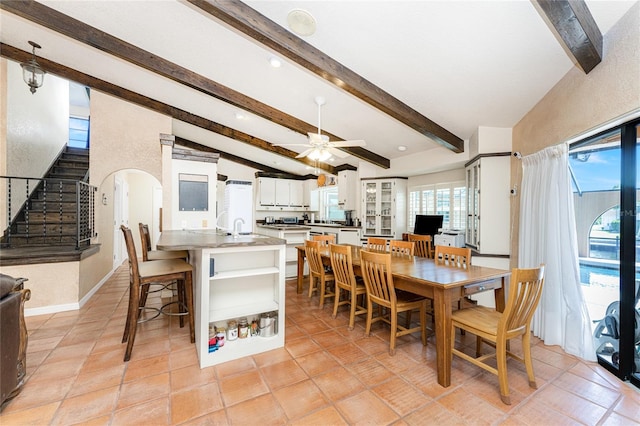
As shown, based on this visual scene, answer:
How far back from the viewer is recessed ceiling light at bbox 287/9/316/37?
6.89 feet

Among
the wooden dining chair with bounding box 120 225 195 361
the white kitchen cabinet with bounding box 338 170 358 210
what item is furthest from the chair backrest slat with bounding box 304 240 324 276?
the white kitchen cabinet with bounding box 338 170 358 210

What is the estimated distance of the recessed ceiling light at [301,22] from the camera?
210 cm

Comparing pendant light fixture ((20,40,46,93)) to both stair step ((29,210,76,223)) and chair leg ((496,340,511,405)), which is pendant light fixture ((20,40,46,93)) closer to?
stair step ((29,210,76,223))

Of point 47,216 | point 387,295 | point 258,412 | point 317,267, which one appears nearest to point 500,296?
point 387,295

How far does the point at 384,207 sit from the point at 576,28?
4.35m

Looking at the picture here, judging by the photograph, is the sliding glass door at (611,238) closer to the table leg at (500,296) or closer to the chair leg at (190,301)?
the table leg at (500,296)

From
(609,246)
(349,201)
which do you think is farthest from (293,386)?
(349,201)

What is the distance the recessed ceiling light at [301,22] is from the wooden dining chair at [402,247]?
258 centimetres

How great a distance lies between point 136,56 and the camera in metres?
3.15

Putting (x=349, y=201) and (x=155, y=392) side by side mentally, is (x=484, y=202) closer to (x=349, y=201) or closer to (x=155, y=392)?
(x=349, y=201)

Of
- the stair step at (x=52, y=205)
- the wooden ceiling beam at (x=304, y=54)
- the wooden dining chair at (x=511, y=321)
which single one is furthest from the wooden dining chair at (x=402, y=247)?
the stair step at (x=52, y=205)

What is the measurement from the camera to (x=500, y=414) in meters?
1.63

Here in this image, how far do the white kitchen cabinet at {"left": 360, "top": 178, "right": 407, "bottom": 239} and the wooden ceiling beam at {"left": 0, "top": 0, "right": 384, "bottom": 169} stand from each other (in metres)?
2.40

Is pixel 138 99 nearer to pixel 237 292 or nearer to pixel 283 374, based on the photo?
pixel 237 292
